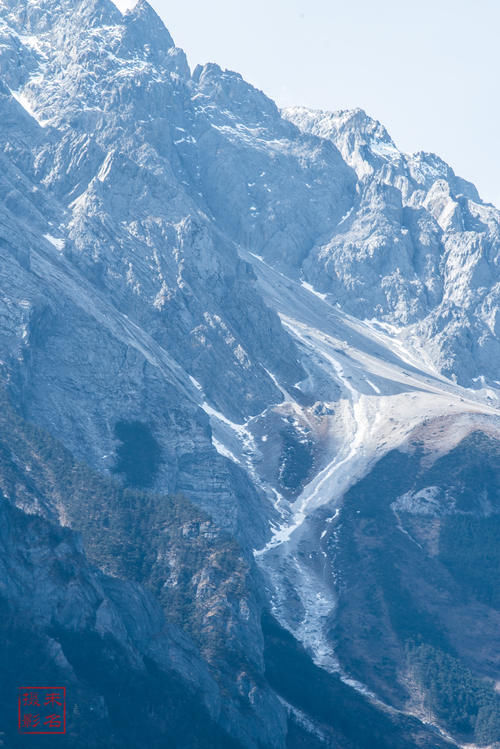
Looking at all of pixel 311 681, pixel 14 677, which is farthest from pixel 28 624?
pixel 311 681

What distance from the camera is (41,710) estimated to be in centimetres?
14138

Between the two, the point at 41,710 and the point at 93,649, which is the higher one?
the point at 93,649

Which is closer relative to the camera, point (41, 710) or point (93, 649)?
point (41, 710)

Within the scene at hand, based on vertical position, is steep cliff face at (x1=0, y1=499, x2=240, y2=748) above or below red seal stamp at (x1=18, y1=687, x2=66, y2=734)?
above

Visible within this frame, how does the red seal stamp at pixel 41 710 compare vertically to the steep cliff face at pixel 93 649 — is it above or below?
below

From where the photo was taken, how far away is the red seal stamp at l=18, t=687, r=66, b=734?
138m

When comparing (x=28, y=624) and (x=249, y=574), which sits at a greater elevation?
(x=249, y=574)

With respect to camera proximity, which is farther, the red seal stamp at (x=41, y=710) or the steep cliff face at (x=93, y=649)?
the steep cliff face at (x=93, y=649)

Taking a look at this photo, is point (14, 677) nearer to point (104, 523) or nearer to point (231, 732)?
point (231, 732)

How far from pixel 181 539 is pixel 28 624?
48.6m

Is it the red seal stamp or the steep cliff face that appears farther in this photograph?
the steep cliff face

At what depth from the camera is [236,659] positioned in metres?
177

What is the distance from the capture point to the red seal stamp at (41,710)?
138500 millimetres

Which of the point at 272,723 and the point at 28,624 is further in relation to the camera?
the point at 272,723
